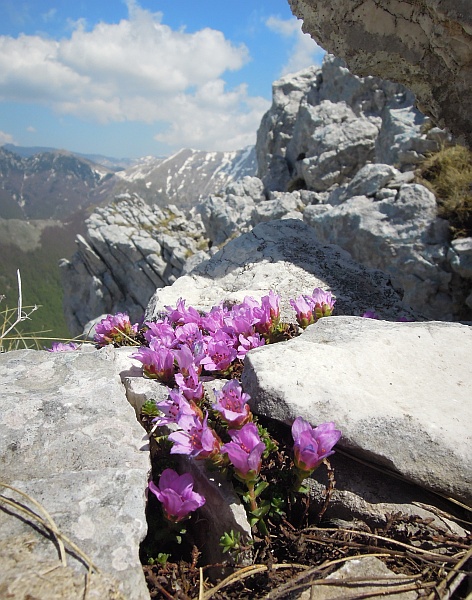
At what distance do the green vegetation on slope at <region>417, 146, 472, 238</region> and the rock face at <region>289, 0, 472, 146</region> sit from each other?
638cm

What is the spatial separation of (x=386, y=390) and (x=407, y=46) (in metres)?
5.74

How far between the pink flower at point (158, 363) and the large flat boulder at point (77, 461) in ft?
Result: 0.91

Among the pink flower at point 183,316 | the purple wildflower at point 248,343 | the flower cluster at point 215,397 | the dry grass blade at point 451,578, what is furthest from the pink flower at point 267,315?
the dry grass blade at point 451,578

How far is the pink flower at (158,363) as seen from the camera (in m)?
3.38

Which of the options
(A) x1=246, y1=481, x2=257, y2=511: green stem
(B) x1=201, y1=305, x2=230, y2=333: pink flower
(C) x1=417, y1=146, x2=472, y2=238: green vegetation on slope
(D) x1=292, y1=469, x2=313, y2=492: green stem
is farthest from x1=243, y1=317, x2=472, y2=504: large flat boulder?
(C) x1=417, y1=146, x2=472, y2=238: green vegetation on slope

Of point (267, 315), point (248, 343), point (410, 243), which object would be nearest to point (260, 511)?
point (248, 343)

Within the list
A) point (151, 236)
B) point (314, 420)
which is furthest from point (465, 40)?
point (151, 236)

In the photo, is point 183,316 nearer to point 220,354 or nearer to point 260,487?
point 220,354

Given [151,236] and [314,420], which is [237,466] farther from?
[151,236]

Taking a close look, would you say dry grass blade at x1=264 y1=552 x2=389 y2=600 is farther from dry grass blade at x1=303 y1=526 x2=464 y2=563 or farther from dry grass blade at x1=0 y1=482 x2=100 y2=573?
dry grass blade at x1=0 y1=482 x2=100 y2=573

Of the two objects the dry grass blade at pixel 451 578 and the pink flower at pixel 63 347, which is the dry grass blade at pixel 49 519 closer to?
the dry grass blade at pixel 451 578

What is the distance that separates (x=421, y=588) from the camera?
208 cm

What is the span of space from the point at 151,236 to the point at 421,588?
1733 inches

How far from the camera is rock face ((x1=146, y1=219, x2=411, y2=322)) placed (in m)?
5.32
